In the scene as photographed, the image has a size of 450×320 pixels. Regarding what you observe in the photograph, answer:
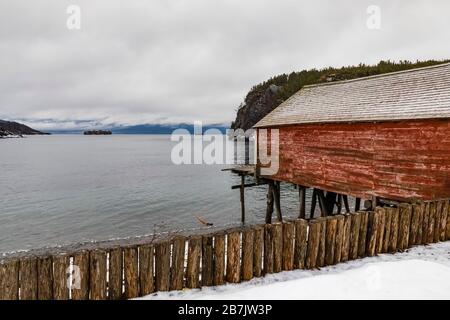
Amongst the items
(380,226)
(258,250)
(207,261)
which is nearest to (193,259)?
(207,261)

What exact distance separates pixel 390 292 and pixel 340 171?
1215 cm

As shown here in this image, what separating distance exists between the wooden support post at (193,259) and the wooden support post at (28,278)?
2.81m

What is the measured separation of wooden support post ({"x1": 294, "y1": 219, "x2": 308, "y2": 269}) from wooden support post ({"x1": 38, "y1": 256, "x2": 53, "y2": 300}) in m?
5.01

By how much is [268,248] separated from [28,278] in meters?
4.70

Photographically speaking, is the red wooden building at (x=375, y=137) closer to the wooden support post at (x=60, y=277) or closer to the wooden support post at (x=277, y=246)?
the wooden support post at (x=277, y=246)

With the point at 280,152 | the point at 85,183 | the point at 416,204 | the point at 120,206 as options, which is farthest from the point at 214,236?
the point at 85,183

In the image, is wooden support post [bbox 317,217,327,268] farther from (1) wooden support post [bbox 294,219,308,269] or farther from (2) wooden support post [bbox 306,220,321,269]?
(1) wooden support post [bbox 294,219,308,269]

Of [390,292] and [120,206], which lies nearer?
[390,292]

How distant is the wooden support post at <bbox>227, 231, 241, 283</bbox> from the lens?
23.0 ft

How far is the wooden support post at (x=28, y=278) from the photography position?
19.6 ft

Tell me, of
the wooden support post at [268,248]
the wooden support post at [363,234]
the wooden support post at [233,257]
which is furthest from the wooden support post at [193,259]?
the wooden support post at [363,234]
